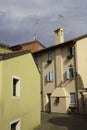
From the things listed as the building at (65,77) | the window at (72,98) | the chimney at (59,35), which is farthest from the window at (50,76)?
the chimney at (59,35)

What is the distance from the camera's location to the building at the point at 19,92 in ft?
46.4

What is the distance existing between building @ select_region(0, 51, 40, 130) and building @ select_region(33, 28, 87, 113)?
8379mm

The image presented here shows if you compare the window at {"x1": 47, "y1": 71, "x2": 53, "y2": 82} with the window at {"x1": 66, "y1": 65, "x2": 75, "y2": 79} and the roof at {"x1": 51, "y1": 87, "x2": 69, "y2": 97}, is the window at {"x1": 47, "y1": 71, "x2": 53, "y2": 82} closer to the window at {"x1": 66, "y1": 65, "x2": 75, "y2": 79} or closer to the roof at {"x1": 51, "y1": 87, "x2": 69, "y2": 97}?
the roof at {"x1": 51, "y1": 87, "x2": 69, "y2": 97}

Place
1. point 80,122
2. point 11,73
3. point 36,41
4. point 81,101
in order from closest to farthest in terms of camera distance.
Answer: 1. point 11,73
2. point 80,122
3. point 81,101
4. point 36,41

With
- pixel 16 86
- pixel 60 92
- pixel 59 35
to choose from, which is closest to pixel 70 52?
pixel 59 35

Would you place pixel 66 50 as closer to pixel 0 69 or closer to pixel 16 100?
pixel 16 100

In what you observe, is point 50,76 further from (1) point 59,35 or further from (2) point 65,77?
(1) point 59,35

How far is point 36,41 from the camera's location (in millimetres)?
37312

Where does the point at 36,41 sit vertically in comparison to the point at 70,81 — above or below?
above

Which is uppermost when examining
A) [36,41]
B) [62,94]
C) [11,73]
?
[36,41]

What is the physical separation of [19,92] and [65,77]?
14.3 metres

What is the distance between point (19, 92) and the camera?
16875mm

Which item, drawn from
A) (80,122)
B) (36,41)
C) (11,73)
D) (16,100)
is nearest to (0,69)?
(11,73)

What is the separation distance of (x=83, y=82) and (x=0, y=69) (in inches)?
682
